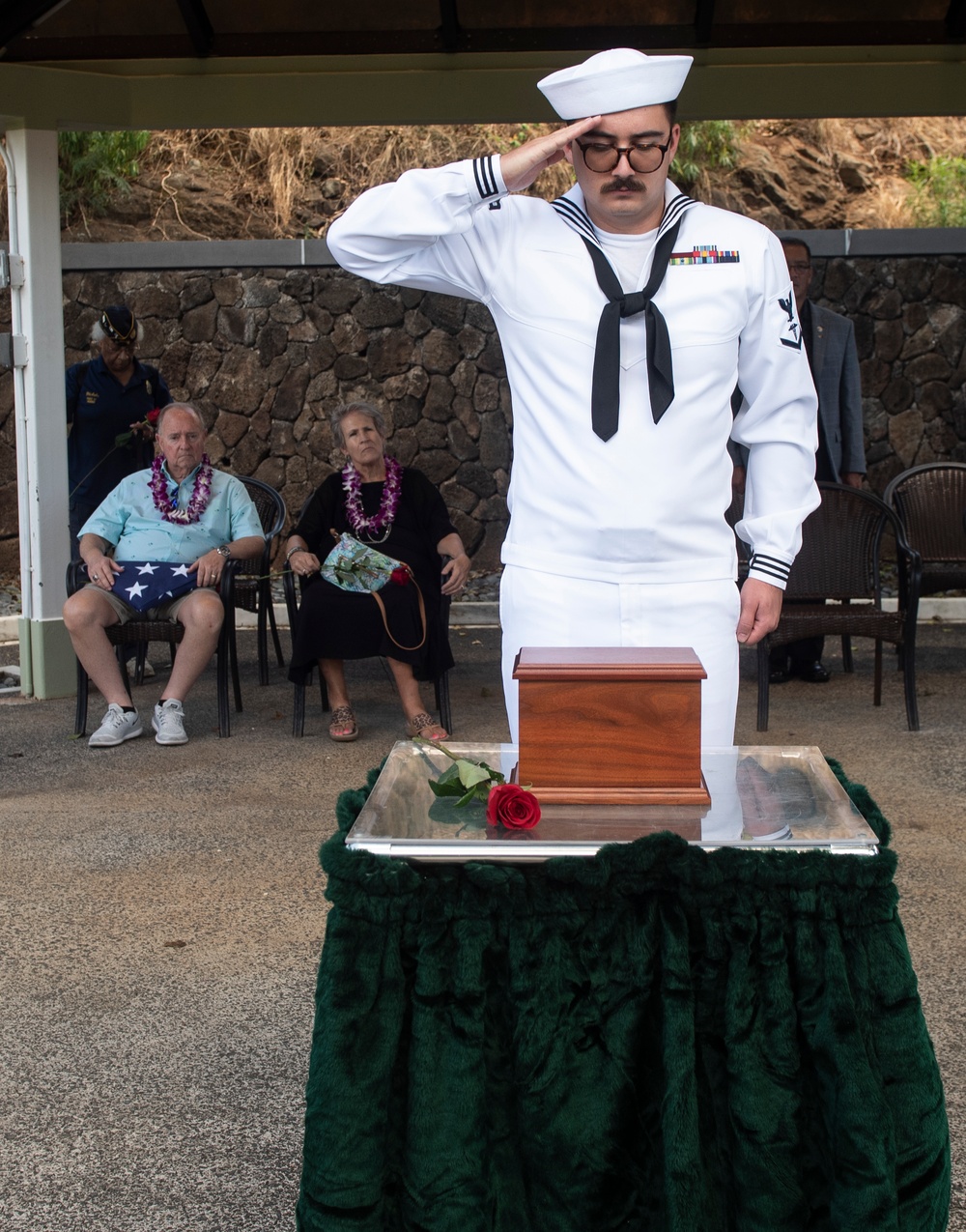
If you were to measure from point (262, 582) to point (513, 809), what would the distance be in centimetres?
552

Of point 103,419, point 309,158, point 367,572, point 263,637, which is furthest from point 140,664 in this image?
point 309,158

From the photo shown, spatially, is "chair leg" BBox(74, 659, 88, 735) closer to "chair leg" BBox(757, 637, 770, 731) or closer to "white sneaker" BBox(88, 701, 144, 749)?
"white sneaker" BBox(88, 701, 144, 749)

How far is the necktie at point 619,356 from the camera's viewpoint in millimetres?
2232

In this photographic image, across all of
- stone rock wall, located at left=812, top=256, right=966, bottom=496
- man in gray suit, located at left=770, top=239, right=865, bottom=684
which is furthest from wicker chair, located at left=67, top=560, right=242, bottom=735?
stone rock wall, located at left=812, top=256, right=966, bottom=496

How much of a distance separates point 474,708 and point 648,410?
4.31m

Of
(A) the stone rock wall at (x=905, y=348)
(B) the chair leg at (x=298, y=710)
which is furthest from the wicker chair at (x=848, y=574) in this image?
(A) the stone rock wall at (x=905, y=348)

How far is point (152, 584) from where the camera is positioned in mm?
5969

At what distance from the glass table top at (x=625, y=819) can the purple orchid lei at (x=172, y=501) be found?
4359mm

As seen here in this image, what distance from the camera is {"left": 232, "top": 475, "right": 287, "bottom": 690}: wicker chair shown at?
6750 mm

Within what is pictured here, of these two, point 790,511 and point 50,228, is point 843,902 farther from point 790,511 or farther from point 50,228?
point 50,228

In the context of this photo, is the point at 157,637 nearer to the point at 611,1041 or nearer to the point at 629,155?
the point at 629,155

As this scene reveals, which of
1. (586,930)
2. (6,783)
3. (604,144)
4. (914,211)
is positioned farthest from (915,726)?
(914,211)

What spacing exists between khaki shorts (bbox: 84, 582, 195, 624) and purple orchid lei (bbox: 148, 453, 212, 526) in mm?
385

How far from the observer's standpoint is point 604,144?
2213 millimetres
